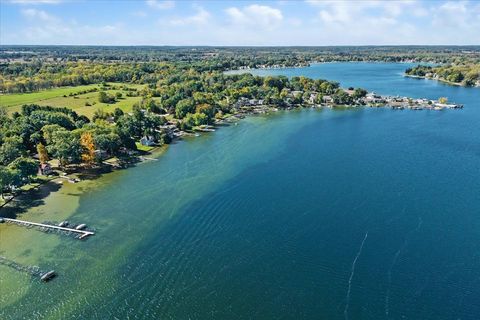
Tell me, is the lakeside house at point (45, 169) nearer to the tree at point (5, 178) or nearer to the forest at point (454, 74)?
the tree at point (5, 178)

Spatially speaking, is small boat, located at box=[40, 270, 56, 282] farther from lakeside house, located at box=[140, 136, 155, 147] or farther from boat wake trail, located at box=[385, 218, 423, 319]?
lakeside house, located at box=[140, 136, 155, 147]

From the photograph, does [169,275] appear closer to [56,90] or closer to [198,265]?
[198,265]

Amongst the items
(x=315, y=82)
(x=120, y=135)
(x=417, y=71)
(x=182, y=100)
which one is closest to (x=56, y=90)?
(x=182, y=100)

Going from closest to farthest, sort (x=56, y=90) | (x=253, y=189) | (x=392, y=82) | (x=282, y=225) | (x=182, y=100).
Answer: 1. (x=282, y=225)
2. (x=253, y=189)
3. (x=182, y=100)
4. (x=56, y=90)
5. (x=392, y=82)

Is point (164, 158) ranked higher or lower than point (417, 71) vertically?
lower

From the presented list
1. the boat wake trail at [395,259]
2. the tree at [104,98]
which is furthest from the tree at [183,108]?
the boat wake trail at [395,259]

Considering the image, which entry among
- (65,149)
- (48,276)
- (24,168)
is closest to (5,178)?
(24,168)

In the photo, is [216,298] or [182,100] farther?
[182,100]
